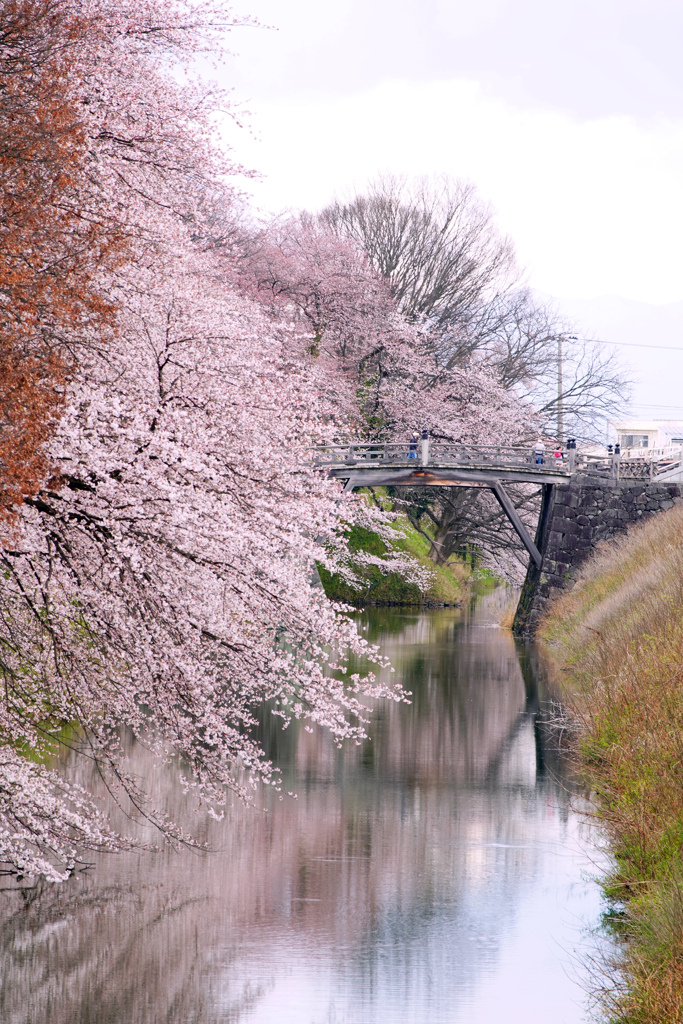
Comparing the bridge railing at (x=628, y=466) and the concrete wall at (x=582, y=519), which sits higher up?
the bridge railing at (x=628, y=466)

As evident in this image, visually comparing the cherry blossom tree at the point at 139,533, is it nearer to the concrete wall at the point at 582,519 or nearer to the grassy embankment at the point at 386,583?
the concrete wall at the point at 582,519

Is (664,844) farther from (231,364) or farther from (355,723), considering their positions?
(355,723)

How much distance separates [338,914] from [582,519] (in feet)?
84.3

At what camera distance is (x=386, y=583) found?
131 feet

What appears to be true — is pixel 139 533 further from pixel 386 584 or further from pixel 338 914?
pixel 386 584

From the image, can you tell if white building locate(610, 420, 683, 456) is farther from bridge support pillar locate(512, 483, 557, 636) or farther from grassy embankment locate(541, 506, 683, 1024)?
grassy embankment locate(541, 506, 683, 1024)

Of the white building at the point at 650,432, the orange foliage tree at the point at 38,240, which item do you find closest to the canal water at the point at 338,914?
the orange foliage tree at the point at 38,240

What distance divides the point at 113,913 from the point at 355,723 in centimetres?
1033

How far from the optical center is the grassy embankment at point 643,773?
6.63 metres

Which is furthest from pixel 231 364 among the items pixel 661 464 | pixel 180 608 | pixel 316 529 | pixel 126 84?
pixel 661 464

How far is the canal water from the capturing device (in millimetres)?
7852

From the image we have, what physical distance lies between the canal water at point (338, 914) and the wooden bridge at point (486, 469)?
58.4ft

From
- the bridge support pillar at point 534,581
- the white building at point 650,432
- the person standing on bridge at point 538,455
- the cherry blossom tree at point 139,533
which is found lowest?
the cherry blossom tree at point 139,533

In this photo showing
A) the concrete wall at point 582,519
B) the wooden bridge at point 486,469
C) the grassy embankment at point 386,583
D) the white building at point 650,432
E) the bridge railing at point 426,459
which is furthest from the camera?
the white building at point 650,432
